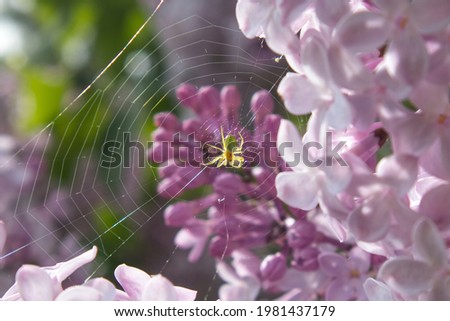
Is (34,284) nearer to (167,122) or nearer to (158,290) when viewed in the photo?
(158,290)

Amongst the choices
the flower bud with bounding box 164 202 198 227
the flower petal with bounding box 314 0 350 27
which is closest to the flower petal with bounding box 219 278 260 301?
the flower bud with bounding box 164 202 198 227

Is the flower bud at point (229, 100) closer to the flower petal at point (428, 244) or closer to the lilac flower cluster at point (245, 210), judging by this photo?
the lilac flower cluster at point (245, 210)

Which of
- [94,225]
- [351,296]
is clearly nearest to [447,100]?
[351,296]

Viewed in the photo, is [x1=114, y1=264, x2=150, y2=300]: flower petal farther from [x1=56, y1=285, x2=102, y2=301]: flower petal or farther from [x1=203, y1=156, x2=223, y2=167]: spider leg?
[x1=203, y1=156, x2=223, y2=167]: spider leg

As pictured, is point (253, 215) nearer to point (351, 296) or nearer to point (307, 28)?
point (351, 296)

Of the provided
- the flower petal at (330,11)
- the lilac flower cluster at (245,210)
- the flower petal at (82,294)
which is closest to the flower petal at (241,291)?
the lilac flower cluster at (245,210)

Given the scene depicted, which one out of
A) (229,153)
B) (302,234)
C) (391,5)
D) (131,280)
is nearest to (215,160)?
(229,153)
